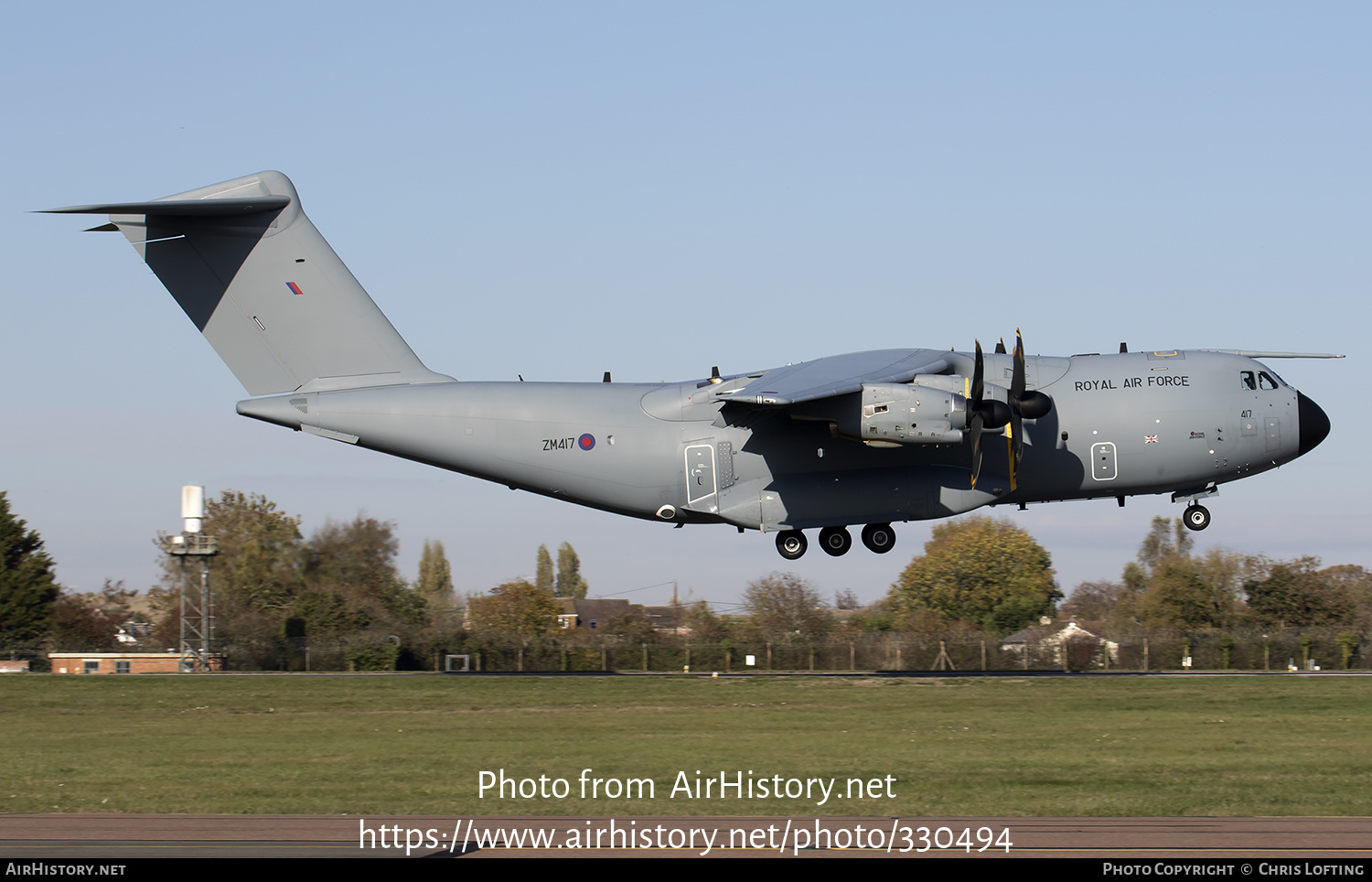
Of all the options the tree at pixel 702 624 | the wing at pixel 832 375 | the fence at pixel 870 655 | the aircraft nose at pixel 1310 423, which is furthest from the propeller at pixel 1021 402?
the tree at pixel 702 624

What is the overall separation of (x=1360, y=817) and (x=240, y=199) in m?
18.2

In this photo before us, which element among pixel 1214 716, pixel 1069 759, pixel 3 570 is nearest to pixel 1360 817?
pixel 1069 759

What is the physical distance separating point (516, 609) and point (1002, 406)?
31.1m

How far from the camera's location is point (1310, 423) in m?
21.6

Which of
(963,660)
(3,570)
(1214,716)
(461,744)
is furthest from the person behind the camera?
(3,570)

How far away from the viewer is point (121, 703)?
25703mm

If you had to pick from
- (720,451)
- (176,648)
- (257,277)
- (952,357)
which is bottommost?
(176,648)

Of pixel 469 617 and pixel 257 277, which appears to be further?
pixel 469 617

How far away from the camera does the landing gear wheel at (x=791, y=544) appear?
21984 millimetres

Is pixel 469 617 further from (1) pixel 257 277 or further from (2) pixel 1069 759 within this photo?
(2) pixel 1069 759

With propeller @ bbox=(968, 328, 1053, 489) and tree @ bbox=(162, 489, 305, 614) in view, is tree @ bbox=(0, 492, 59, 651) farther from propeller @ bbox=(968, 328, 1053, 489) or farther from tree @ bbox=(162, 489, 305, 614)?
propeller @ bbox=(968, 328, 1053, 489)

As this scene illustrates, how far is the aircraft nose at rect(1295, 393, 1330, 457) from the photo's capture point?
21562 millimetres

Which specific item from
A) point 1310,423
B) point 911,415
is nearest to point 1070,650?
point 1310,423
